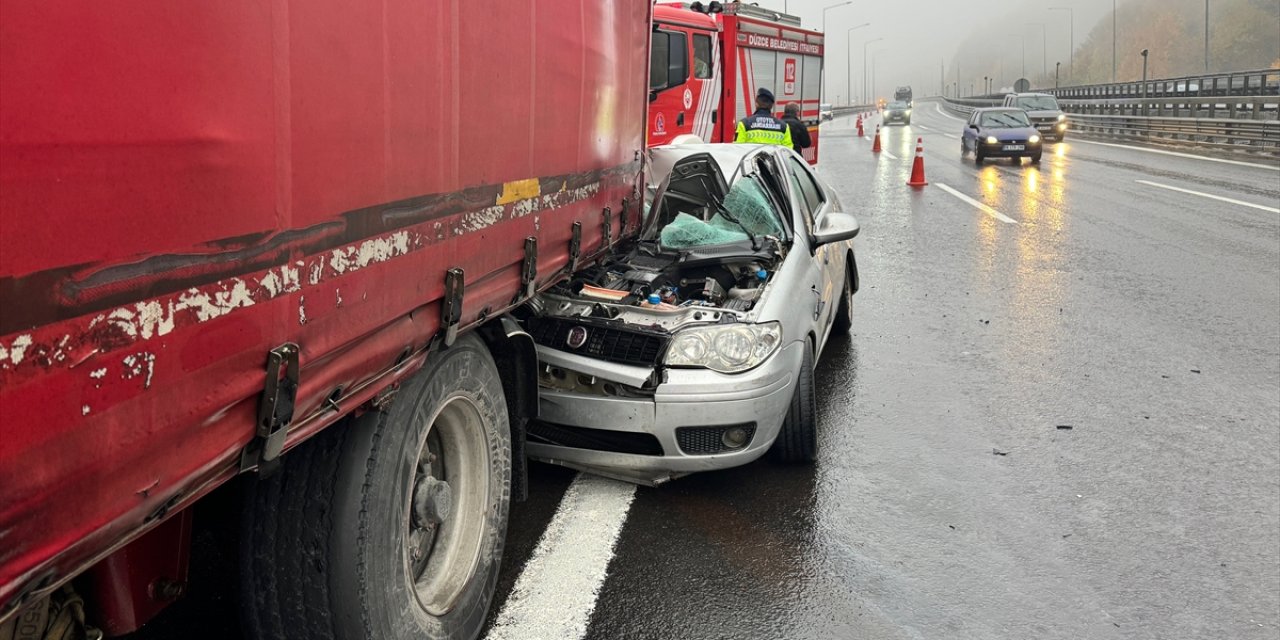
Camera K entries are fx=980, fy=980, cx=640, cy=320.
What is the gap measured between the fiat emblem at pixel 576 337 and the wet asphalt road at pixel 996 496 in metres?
0.70

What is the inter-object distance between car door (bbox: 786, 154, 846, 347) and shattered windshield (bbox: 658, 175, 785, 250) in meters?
0.24

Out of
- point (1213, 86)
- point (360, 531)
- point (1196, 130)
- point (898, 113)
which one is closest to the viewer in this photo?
point (360, 531)

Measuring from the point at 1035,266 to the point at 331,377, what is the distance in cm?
943

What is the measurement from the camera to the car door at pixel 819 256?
546 centimetres

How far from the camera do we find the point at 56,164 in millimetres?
1427

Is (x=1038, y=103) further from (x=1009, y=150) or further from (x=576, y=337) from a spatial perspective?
(x=576, y=337)

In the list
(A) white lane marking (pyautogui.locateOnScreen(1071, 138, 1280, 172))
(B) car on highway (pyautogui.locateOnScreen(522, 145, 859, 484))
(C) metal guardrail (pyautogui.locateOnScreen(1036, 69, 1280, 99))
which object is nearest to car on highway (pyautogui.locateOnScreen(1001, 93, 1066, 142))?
(A) white lane marking (pyautogui.locateOnScreen(1071, 138, 1280, 172))

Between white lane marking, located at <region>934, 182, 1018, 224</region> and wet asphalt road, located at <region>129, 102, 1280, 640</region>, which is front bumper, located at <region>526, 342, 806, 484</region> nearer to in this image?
wet asphalt road, located at <region>129, 102, 1280, 640</region>

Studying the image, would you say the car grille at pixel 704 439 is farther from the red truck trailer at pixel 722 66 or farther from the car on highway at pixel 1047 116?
the car on highway at pixel 1047 116

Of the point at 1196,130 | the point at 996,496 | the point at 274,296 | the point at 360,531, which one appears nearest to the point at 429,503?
the point at 360,531

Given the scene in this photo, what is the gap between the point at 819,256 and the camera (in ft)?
19.0

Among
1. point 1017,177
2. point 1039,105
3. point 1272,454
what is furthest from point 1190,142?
point 1272,454

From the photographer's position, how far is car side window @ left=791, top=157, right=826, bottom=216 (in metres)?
6.60

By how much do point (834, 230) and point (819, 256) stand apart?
0.69 feet
